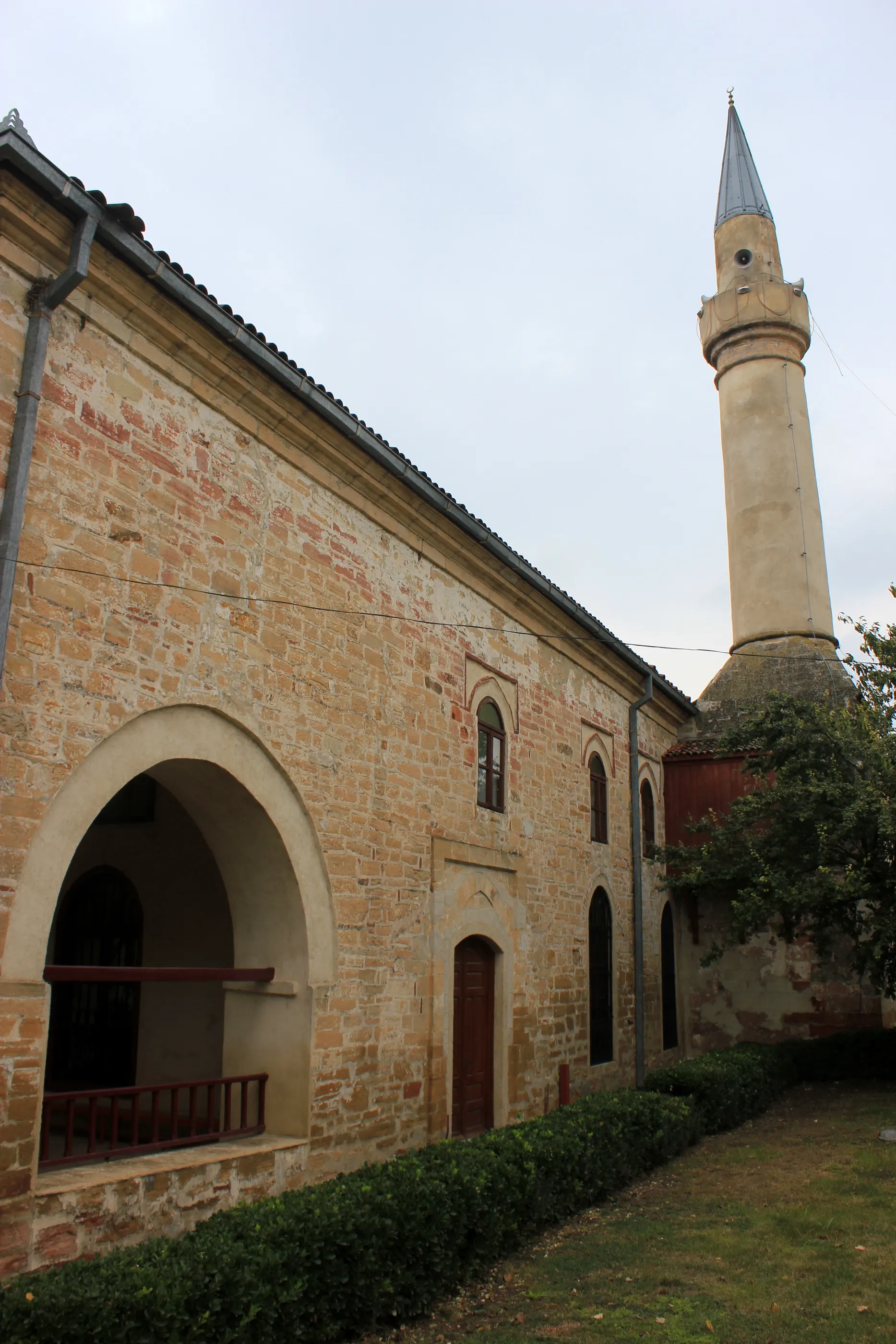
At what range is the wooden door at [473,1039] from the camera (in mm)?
9758

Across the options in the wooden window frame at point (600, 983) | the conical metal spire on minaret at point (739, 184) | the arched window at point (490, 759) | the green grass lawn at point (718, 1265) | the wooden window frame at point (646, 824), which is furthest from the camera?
the conical metal spire on minaret at point (739, 184)

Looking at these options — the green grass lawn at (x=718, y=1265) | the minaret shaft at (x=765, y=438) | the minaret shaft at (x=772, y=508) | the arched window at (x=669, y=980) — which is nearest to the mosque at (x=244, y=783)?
the green grass lawn at (x=718, y=1265)

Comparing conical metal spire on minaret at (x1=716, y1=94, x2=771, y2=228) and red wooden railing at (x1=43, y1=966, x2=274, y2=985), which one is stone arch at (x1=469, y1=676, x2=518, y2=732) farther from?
conical metal spire on minaret at (x1=716, y1=94, x2=771, y2=228)

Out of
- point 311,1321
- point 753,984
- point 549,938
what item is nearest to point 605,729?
point 549,938

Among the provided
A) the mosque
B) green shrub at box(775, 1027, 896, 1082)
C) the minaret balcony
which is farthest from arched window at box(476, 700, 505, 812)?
the minaret balcony

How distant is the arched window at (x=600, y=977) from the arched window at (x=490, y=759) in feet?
9.50

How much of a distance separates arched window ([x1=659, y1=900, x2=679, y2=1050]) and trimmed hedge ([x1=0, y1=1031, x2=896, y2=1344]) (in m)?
6.20

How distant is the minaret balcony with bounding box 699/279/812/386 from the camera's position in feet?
63.7

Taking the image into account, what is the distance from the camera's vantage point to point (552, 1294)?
6141mm

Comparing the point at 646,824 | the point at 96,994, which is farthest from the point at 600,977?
the point at 96,994

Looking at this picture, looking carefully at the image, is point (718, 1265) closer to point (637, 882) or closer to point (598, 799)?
point (598, 799)

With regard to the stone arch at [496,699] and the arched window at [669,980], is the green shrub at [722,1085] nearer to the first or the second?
the arched window at [669,980]

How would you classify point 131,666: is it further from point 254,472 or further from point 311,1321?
point 311,1321

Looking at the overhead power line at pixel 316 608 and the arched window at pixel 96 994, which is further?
the arched window at pixel 96 994
